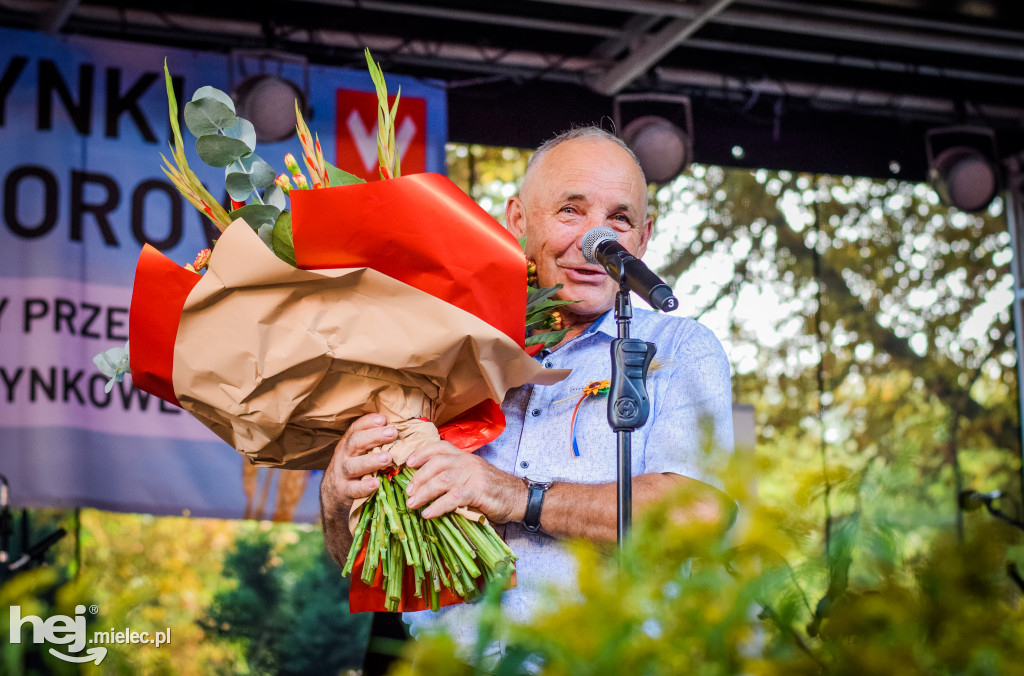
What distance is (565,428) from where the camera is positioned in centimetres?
181

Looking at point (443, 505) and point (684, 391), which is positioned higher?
point (684, 391)

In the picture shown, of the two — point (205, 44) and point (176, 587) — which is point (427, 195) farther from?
point (176, 587)

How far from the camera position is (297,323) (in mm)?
1329

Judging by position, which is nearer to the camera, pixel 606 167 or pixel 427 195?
pixel 427 195

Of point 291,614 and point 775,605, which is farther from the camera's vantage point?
point 291,614

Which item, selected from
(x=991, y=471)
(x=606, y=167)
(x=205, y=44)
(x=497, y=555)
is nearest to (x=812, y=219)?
(x=991, y=471)

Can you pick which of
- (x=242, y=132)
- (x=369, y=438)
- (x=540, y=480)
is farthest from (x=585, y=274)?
(x=242, y=132)

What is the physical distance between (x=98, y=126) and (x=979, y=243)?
656 cm

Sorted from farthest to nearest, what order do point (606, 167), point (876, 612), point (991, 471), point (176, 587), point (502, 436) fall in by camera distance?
point (991, 471) < point (176, 587) < point (606, 167) < point (502, 436) < point (876, 612)

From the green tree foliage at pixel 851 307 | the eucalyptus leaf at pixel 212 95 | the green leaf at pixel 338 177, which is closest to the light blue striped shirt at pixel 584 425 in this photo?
the green leaf at pixel 338 177

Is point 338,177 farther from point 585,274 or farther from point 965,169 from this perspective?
point 965,169

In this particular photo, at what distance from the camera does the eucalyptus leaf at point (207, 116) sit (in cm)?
134

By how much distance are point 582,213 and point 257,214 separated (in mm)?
793

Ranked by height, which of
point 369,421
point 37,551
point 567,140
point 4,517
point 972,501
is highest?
point 567,140
